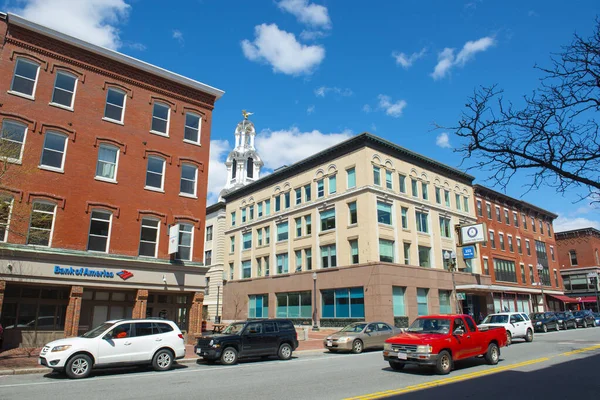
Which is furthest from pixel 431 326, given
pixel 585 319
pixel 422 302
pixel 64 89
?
pixel 585 319

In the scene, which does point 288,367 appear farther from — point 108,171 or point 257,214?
point 257,214

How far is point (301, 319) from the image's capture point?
39.2m

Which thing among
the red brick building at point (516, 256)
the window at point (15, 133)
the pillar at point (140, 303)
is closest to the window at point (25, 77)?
the window at point (15, 133)

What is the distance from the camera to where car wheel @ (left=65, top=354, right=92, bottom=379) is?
12.7 m

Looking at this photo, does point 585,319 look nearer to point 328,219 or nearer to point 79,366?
point 328,219

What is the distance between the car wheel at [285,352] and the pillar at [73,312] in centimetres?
997

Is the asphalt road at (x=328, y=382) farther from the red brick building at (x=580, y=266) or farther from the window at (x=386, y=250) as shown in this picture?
the red brick building at (x=580, y=266)

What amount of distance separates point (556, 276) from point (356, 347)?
166 feet

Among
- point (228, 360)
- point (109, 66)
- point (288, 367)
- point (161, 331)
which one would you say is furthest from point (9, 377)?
point (109, 66)

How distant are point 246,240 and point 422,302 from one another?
845 inches

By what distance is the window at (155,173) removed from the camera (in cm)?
2412

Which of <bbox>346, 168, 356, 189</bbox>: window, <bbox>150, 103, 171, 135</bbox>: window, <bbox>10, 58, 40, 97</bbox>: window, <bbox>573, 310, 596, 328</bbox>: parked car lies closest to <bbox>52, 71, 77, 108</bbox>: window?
<bbox>10, 58, 40, 97</bbox>: window

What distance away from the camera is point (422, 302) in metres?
36.6

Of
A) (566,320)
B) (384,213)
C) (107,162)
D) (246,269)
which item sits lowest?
(566,320)
